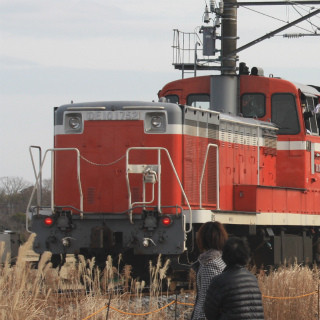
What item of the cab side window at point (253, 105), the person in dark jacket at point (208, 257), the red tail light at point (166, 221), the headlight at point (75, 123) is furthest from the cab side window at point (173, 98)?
the person in dark jacket at point (208, 257)

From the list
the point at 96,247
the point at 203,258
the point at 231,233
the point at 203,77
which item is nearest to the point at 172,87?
the point at 203,77

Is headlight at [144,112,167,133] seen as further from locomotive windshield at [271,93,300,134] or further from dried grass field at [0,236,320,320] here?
locomotive windshield at [271,93,300,134]

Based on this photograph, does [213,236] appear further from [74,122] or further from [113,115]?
[74,122]

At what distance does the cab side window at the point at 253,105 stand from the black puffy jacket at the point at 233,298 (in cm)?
1017

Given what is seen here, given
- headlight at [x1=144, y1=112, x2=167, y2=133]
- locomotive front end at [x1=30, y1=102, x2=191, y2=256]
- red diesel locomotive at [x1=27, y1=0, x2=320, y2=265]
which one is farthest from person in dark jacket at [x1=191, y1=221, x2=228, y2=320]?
headlight at [x1=144, y1=112, x2=167, y2=133]

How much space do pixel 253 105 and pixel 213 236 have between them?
31.7ft

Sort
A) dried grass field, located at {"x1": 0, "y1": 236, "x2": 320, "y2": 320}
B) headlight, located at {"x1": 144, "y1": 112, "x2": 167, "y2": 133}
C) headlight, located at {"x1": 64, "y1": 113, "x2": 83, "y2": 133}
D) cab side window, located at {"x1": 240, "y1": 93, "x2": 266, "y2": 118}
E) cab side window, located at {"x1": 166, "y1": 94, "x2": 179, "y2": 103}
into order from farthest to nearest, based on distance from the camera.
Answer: cab side window, located at {"x1": 166, "y1": 94, "x2": 179, "y2": 103} < cab side window, located at {"x1": 240, "y1": 93, "x2": 266, "y2": 118} < headlight, located at {"x1": 64, "y1": 113, "x2": 83, "y2": 133} < headlight, located at {"x1": 144, "y1": 112, "x2": 167, "y2": 133} < dried grass field, located at {"x1": 0, "y1": 236, "x2": 320, "y2": 320}

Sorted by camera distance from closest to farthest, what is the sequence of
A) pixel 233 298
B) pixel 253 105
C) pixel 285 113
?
pixel 233 298
pixel 285 113
pixel 253 105

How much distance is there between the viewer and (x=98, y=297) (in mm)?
9906

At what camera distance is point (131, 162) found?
1364cm

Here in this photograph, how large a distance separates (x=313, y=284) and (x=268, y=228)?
3529 millimetres

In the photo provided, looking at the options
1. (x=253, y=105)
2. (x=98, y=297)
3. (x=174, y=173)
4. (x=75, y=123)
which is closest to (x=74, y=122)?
(x=75, y=123)

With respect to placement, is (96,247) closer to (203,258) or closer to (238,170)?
(238,170)

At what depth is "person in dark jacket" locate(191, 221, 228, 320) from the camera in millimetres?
7266
